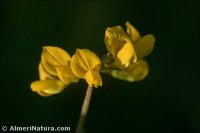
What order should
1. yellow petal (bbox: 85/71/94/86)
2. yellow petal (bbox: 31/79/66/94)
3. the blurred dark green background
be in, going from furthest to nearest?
the blurred dark green background
yellow petal (bbox: 31/79/66/94)
yellow petal (bbox: 85/71/94/86)

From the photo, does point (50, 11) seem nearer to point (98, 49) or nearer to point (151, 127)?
point (98, 49)

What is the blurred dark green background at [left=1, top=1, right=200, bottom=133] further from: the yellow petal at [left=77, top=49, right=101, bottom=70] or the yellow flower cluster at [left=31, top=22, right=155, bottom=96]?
the yellow petal at [left=77, top=49, right=101, bottom=70]

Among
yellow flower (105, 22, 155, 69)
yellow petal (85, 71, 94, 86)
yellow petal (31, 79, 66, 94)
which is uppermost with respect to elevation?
yellow flower (105, 22, 155, 69)

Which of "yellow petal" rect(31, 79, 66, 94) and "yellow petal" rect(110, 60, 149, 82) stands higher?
"yellow petal" rect(110, 60, 149, 82)

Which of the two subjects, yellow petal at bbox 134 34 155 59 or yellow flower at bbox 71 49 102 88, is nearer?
yellow flower at bbox 71 49 102 88

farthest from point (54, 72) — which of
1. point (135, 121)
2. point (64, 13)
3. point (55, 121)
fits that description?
point (64, 13)

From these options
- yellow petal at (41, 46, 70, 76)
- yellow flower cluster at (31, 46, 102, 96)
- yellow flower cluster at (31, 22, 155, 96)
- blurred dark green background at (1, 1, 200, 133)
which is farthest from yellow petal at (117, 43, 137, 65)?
blurred dark green background at (1, 1, 200, 133)

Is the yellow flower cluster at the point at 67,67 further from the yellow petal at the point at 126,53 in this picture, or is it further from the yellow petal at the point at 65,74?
the yellow petal at the point at 126,53

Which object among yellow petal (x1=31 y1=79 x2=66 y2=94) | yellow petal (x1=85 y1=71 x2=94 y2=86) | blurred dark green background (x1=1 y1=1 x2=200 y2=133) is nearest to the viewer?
yellow petal (x1=85 y1=71 x2=94 y2=86)
